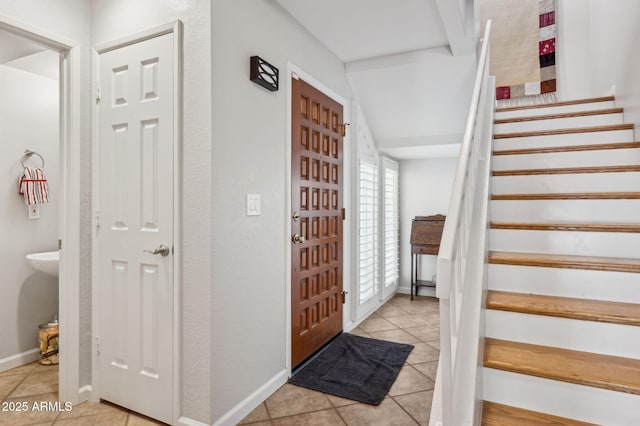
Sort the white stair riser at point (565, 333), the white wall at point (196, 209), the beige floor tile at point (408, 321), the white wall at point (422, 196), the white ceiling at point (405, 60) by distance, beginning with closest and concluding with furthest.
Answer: the white stair riser at point (565, 333), the white wall at point (196, 209), the white ceiling at point (405, 60), the beige floor tile at point (408, 321), the white wall at point (422, 196)

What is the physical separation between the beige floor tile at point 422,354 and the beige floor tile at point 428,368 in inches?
2.0

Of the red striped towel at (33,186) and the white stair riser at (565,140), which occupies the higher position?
the white stair riser at (565,140)

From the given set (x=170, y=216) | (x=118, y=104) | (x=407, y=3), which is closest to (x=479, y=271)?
(x=170, y=216)

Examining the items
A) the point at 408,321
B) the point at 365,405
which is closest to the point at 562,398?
the point at 365,405

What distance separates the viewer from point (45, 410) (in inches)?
80.8

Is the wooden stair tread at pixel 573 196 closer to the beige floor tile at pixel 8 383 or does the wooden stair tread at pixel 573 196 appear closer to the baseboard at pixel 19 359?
the beige floor tile at pixel 8 383

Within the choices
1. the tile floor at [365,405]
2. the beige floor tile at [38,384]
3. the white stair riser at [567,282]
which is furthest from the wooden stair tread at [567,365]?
the beige floor tile at [38,384]

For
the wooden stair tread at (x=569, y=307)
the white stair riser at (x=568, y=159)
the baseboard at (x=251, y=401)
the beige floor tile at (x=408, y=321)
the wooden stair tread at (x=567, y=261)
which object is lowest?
the beige floor tile at (x=408, y=321)

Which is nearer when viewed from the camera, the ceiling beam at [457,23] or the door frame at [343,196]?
the ceiling beam at [457,23]

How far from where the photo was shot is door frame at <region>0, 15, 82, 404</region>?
209 centimetres

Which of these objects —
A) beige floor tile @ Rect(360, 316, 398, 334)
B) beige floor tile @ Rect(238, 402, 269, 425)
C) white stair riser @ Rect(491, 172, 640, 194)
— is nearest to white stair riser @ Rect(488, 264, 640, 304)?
white stair riser @ Rect(491, 172, 640, 194)

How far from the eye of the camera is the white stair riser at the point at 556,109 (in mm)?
2898

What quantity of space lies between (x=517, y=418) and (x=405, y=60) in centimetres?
270

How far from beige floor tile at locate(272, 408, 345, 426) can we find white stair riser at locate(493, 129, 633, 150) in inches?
86.3
